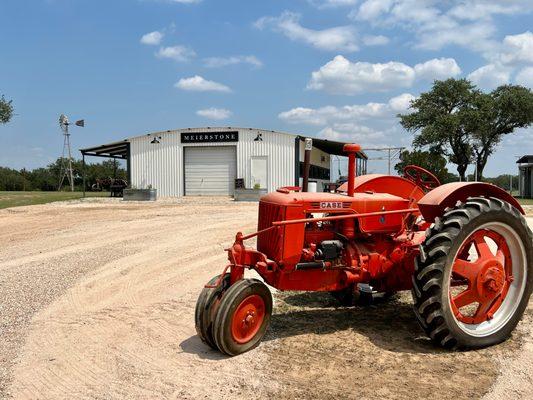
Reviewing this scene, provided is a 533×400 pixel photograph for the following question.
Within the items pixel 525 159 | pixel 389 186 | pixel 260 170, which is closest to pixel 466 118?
pixel 525 159

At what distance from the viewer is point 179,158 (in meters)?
28.7

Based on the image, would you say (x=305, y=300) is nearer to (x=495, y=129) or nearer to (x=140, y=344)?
(x=140, y=344)

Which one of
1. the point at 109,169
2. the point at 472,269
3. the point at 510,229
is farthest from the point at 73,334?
the point at 109,169

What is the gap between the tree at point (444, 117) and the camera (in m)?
40.6

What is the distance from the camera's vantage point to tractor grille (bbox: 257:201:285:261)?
4.61 m

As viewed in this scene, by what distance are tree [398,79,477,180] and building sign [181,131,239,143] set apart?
19.3 metres

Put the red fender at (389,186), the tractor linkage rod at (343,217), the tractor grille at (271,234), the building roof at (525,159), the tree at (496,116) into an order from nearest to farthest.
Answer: the tractor linkage rod at (343,217)
the tractor grille at (271,234)
the red fender at (389,186)
the tree at (496,116)
the building roof at (525,159)

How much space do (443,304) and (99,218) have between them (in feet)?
42.0

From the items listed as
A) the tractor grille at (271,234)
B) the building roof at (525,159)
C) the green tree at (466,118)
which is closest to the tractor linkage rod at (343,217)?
the tractor grille at (271,234)

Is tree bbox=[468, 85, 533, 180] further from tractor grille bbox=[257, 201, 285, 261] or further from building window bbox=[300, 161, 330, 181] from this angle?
tractor grille bbox=[257, 201, 285, 261]

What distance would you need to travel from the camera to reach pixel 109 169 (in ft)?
272

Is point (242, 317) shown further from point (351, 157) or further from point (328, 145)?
point (328, 145)

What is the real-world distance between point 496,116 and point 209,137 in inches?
985

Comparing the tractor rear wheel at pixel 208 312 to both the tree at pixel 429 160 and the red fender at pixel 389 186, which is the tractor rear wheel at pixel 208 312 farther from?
the tree at pixel 429 160
